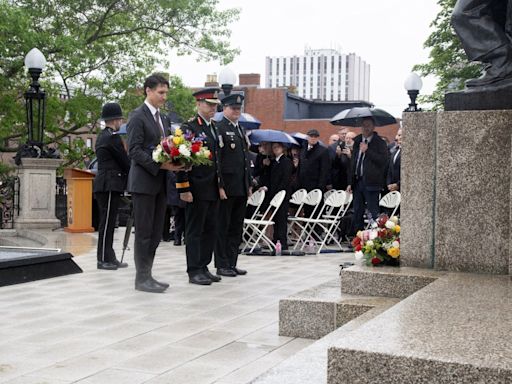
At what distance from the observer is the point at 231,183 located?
8.94 meters

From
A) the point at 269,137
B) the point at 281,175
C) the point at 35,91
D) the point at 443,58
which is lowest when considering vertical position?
the point at 281,175

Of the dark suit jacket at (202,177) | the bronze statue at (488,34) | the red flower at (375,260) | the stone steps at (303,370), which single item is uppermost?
the bronze statue at (488,34)

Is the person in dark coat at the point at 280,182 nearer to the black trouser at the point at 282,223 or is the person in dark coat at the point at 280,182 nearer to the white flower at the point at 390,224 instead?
the black trouser at the point at 282,223

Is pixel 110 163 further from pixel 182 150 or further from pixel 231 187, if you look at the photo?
pixel 182 150

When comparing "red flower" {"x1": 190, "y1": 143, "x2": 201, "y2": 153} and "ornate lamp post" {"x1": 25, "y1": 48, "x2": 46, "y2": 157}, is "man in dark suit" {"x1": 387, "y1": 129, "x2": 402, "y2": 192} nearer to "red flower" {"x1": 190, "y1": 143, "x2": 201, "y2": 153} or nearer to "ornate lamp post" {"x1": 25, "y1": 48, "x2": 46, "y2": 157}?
"red flower" {"x1": 190, "y1": 143, "x2": 201, "y2": 153}

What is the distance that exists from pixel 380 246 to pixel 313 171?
8474 mm

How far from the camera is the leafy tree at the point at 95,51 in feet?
73.3

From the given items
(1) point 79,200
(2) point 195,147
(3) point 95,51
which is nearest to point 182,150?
(2) point 195,147

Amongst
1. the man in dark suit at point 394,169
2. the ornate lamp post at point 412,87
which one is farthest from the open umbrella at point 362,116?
the ornate lamp post at point 412,87

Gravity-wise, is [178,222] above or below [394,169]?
below

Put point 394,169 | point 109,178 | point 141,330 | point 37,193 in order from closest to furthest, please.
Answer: point 141,330 < point 109,178 < point 394,169 < point 37,193

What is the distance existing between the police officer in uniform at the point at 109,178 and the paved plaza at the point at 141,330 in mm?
472

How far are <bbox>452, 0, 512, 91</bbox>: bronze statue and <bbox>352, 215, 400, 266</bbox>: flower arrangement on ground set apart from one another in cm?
139

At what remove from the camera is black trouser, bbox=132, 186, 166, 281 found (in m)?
7.72
